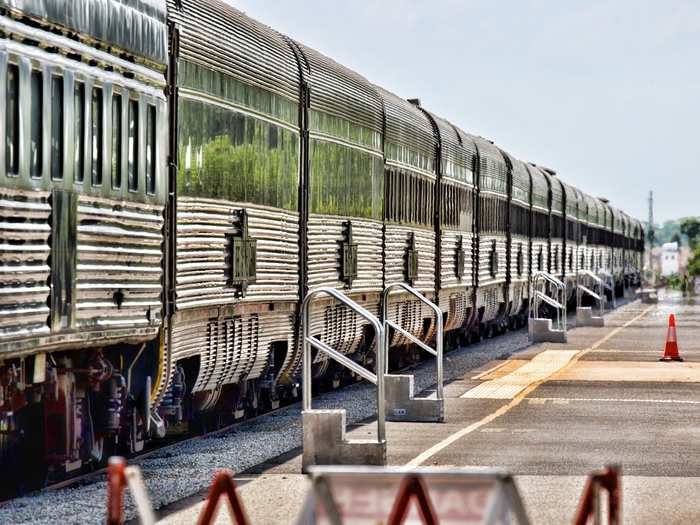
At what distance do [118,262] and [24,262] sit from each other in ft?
6.02

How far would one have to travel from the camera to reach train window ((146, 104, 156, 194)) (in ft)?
42.6

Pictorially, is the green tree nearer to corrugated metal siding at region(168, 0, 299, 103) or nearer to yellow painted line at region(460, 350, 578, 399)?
yellow painted line at region(460, 350, 578, 399)

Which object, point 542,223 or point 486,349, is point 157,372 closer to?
point 486,349

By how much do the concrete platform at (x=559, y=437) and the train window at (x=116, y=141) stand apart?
242cm

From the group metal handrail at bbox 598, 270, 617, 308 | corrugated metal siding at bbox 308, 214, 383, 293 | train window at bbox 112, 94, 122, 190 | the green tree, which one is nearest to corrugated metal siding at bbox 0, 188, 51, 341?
train window at bbox 112, 94, 122, 190

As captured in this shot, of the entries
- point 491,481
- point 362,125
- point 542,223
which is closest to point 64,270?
point 491,481

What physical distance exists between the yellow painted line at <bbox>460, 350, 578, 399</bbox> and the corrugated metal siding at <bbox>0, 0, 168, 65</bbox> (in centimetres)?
909

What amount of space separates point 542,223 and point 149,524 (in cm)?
4145

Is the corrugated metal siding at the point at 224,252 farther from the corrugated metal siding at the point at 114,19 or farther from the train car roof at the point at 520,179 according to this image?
the train car roof at the point at 520,179

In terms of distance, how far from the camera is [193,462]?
1403cm

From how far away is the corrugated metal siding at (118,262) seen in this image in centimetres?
1150

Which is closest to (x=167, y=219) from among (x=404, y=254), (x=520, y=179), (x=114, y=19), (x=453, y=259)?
(x=114, y=19)

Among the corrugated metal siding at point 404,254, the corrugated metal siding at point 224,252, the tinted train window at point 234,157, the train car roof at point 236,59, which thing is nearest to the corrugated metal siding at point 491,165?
the corrugated metal siding at point 404,254

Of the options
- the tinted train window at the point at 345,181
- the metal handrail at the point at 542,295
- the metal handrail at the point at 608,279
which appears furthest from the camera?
the metal handrail at the point at 608,279
